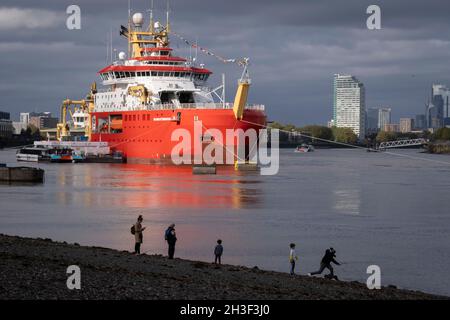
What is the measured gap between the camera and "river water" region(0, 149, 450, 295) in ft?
74.9

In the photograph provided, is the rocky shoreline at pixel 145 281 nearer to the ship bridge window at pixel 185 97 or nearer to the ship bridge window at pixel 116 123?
the ship bridge window at pixel 185 97

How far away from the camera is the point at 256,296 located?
49.5 feet

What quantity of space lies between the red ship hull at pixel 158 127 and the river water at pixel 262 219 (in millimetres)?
9688

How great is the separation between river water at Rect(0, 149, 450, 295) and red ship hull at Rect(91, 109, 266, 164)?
381 inches

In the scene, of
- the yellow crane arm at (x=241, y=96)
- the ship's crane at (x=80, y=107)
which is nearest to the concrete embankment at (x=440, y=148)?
the ship's crane at (x=80, y=107)

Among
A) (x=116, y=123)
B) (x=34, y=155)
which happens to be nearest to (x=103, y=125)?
(x=116, y=123)

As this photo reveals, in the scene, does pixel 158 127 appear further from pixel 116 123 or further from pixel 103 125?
pixel 103 125

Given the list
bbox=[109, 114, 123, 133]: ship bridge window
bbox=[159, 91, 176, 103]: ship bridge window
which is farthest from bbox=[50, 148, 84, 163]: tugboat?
bbox=[159, 91, 176, 103]: ship bridge window

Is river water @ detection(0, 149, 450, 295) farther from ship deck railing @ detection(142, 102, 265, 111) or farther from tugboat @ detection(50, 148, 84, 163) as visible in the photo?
tugboat @ detection(50, 148, 84, 163)

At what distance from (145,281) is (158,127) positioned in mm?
54136
